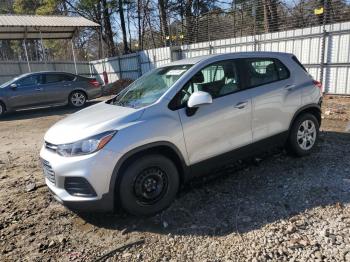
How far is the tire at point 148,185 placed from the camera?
3.64 m

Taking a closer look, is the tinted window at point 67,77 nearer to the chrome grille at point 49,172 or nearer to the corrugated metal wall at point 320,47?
the corrugated metal wall at point 320,47

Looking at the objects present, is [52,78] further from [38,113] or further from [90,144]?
[90,144]

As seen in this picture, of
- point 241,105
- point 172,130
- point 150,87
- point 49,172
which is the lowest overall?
point 49,172

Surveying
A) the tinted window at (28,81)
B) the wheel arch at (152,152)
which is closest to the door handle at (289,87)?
the wheel arch at (152,152)

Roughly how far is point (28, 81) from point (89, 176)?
33.7ft

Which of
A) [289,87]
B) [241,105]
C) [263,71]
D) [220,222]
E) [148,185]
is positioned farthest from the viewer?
[289,87]

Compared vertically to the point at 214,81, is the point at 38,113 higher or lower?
lower

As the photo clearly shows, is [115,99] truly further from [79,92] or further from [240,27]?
[240,27]

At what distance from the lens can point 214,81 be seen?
443 centimetres

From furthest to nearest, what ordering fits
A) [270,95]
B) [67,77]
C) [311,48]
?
[67,77]
[311,48]
[270,95]

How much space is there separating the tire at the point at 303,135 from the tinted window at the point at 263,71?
0.77 meters

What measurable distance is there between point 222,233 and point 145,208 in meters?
0.92

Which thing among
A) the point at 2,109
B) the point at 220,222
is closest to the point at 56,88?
the point at 2,109

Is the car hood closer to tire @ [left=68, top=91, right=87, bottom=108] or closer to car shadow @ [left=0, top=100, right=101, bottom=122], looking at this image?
car shadow @ [left=0, top=100, right=101, bottom=122]
